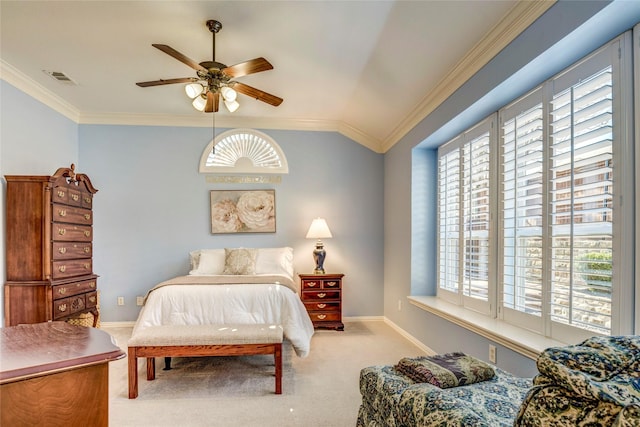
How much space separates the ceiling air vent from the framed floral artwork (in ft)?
6.39

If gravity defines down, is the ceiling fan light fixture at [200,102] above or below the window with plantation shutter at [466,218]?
above

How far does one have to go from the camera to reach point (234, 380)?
278 cm

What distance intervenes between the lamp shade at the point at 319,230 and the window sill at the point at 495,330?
5.11 ft

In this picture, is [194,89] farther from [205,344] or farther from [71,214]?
[71,214]

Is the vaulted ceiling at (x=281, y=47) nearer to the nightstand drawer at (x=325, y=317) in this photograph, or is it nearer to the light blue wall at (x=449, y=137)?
the light blue wall at (x=449, y=137)

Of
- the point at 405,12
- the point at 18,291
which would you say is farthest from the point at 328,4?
the point at 18,291

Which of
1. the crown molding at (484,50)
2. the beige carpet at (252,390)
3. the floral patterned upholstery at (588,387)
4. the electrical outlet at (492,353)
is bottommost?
the beige carpet at (252,390)

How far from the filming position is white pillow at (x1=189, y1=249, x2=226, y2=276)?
4.25 metres

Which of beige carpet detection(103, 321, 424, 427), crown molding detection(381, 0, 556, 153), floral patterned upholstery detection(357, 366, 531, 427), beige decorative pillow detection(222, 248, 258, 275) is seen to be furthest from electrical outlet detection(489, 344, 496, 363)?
beige decorative pillow detection(222, 248, 258, 275)

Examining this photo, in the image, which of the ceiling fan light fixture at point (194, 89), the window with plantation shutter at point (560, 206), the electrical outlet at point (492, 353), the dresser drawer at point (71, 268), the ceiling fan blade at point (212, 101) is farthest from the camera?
the dresser drawer at point (71, 268)

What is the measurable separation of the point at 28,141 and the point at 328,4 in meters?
3.47

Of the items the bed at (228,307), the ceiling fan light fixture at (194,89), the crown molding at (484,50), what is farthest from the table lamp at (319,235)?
the ceiling fan light fixture at (194,89)

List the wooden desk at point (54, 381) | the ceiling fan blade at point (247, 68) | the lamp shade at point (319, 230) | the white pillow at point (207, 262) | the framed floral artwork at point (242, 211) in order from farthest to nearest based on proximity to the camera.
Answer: the framed floral artwork at point (242, 211) < the lamp shade at point (319, 230) < the white pillow at point (207, 262) < the ceiling fan blade at point (247, 68) < the wooden desk at point (54, 381)

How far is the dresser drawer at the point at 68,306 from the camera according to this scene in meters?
3.34
